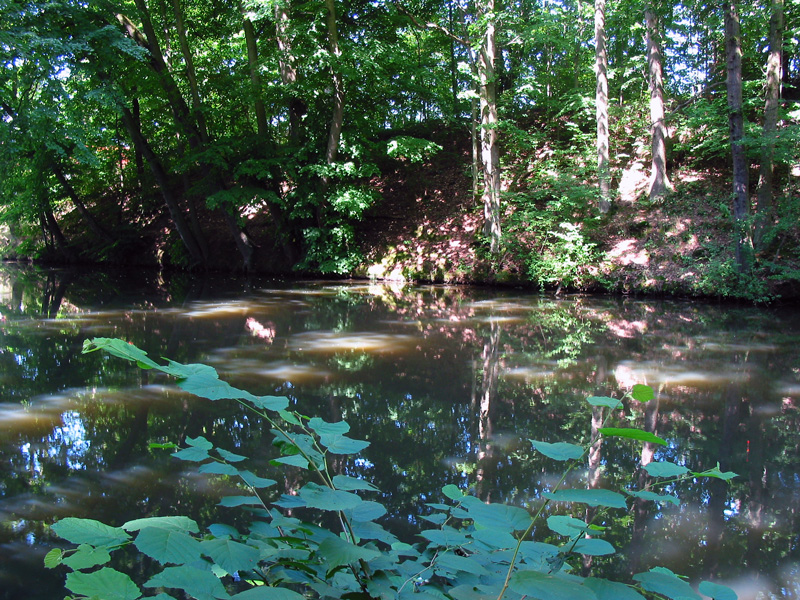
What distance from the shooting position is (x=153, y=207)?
22.9 m

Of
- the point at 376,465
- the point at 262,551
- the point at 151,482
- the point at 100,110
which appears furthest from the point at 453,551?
the point at 100,110

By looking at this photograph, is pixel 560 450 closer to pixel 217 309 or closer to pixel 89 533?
pixel 89 533

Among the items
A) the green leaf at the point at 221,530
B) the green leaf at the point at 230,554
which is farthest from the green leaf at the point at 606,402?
the green leaf at the point at 221,530

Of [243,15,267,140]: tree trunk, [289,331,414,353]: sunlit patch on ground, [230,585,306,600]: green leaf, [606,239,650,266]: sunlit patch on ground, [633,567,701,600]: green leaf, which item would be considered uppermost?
[243,15,267,140]: tree trunk

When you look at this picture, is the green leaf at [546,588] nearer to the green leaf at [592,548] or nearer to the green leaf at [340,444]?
the green leaf at [592,548]

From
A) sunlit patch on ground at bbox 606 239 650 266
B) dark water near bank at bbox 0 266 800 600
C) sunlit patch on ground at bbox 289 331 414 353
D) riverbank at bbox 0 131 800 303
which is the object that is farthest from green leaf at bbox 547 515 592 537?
sunlit patch on ground at bbox 606 239 650 266

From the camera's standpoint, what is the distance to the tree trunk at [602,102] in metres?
13.5

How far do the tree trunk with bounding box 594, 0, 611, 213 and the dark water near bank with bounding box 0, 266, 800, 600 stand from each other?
475 centimetres

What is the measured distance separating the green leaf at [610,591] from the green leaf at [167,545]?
2.51 ft

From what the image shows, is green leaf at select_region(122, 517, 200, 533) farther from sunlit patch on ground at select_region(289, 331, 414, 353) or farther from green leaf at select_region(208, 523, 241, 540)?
sunlit patch on ground at select_region(289, 331, 414, 353)

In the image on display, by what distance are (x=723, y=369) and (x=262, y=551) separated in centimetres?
618

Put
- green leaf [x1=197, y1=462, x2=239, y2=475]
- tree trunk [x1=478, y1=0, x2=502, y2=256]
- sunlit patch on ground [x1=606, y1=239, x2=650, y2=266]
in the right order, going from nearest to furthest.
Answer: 1. green leaf [x1=197, y1=462, x2=239, y2=475]
2. sunlit patch on ground [x1=606, y1=239, x2=650, y2=266]
3. tree trunk [x1=478, y1=0, x2=502, y2=256]

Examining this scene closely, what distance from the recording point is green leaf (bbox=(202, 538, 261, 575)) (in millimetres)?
1109

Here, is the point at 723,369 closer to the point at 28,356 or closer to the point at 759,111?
the point at 28,356
